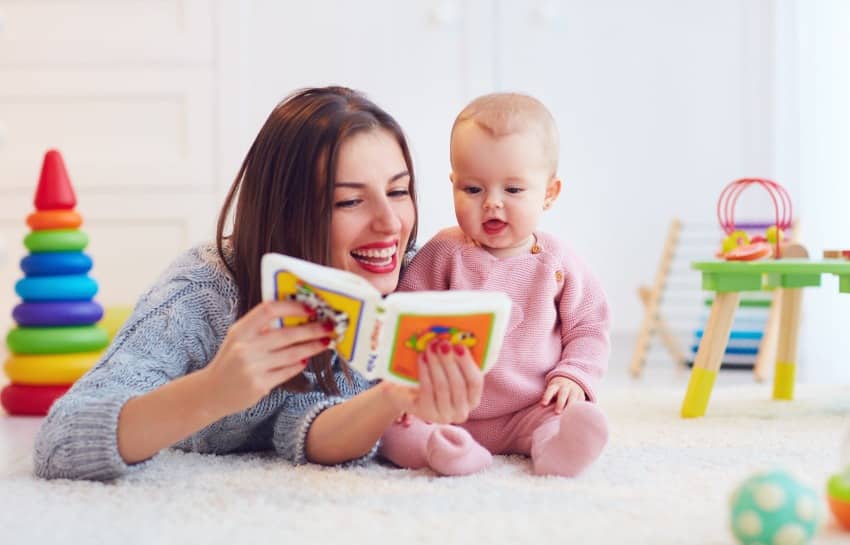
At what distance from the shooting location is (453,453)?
122 centimetres

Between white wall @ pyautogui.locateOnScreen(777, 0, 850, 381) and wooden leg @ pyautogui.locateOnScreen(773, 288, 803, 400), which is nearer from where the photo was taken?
wooden leg @ pyautogui.locateOnScreen(773, 288, 803, 400)

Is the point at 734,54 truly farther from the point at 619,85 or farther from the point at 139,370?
the point at 139,370

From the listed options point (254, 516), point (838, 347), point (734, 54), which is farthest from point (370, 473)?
point (734, 54)

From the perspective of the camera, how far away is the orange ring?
2.14m

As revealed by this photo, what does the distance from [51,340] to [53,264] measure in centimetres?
16

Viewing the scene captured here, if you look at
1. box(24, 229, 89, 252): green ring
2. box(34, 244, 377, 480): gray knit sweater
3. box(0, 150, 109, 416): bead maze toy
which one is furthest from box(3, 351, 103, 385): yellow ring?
box(34, 244, 377, 480): gray knit sweater

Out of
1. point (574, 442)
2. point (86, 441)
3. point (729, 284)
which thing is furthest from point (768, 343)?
point (86, 441)

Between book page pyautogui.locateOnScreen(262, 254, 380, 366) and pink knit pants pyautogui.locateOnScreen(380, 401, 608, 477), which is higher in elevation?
book page pyautogui.locateOnScreen(262, 254, 380, 366)

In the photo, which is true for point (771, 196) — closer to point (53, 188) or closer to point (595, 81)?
point (595, 81)

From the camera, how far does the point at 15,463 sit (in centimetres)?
146

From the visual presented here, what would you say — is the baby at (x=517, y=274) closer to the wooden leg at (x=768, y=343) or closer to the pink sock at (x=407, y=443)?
the pink sock at (x=407, y=443)

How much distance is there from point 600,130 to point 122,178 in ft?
4.60

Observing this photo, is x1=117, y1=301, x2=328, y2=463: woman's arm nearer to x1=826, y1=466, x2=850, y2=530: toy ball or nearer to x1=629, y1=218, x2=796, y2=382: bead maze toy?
x1=826, y1=466, x2=850, y2=530: toy ball

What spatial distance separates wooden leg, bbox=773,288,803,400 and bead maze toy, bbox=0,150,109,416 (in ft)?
4.57
